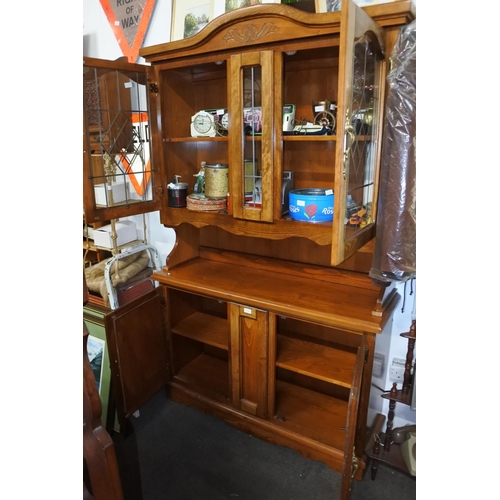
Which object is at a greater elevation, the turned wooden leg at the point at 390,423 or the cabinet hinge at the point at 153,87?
the cabinet hinge at the point at 153,87

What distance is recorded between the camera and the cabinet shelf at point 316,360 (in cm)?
157

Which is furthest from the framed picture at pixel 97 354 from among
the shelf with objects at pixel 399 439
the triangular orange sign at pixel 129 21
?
the triangular orange sign at pixel 129 21

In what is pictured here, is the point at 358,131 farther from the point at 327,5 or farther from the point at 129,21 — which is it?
the point at 129,21

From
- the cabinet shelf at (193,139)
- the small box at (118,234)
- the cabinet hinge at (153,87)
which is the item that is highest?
the cabinet hinge at (153,87)

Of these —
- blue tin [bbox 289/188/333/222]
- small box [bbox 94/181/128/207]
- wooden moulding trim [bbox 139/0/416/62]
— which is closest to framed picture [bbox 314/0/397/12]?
wooden moulding trim [bbox 139/0/416/62]

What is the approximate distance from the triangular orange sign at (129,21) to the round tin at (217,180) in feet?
3.10

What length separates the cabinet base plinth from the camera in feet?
5.31

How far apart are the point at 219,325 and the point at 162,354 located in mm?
351

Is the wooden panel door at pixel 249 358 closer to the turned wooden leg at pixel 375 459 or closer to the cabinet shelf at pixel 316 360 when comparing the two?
the cabinet shelf at pixel 316 360

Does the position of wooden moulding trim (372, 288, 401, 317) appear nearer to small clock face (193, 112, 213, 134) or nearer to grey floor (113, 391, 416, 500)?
grey floor (113, 391, 416, 500)

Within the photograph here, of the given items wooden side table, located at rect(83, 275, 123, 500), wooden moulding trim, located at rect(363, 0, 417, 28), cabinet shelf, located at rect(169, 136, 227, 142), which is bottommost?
wooden side table, located at rect(83, 275, 123, 500)

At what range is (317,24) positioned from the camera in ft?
3.93

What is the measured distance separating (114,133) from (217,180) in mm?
505
